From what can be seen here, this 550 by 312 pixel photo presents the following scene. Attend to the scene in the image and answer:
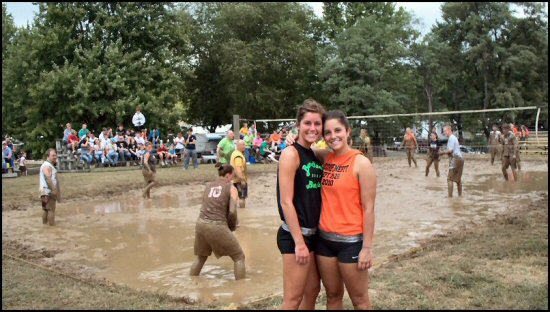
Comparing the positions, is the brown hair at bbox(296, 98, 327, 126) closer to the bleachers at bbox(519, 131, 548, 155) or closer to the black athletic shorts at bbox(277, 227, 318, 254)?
the black athletic shorts at bbox(277, 227, 318, 254)

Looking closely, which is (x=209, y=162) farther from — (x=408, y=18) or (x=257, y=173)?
(x=408, y=18)

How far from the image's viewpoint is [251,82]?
3722 cm

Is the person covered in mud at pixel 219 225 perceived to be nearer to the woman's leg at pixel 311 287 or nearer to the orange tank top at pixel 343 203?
the woman's leg at pixel 311 287

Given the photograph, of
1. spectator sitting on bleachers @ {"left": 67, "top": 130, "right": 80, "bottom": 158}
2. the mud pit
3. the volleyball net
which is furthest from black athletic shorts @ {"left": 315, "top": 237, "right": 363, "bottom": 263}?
the volleyball net

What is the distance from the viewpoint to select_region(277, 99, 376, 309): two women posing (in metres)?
3.79

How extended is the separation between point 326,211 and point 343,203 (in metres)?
0.14

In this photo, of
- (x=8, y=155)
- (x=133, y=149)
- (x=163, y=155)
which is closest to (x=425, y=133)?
(x=163, y=155)

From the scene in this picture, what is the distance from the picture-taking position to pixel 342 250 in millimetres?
3812

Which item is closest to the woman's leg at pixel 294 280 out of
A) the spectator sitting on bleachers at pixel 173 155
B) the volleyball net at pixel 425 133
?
the spectator sitting on bleachers at pixel 173 155

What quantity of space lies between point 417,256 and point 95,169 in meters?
16.3

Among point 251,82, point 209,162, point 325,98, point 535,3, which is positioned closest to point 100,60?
point 209,162

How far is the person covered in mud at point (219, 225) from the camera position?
21.9 feet

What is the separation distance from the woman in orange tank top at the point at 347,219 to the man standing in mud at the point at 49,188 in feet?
26.5

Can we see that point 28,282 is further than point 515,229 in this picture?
No
